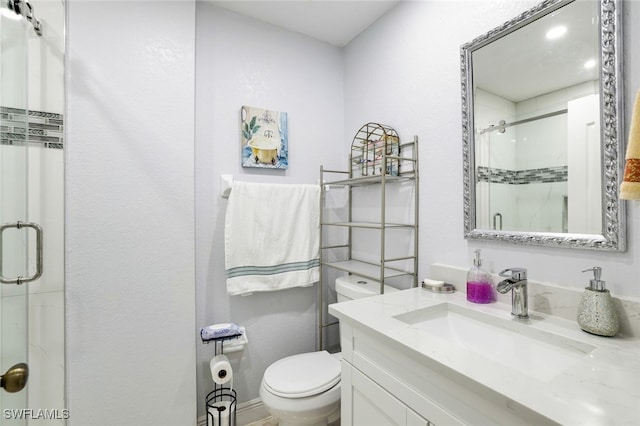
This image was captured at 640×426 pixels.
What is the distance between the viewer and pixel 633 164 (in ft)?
2.49

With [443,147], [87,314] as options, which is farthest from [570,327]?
[87,314]

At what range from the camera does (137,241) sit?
1.36m

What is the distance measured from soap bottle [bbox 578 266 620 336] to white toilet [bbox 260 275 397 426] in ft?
2.68

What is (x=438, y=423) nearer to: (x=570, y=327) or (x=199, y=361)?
(x=570, y=327)

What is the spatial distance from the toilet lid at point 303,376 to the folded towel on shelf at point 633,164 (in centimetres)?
127

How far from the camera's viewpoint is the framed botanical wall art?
172 cm

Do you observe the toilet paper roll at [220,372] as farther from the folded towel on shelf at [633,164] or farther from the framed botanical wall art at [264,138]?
the folded towel on shelf at [633,164]

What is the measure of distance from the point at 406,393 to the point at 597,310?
595 millimetres

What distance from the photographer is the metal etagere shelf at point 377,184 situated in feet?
4.93

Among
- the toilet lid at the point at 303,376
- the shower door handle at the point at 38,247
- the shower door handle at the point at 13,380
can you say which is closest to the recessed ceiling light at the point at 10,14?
the shower door handle at the point at 38,247

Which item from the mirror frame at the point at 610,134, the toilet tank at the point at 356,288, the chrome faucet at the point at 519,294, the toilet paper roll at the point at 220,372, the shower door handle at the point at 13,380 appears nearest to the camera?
the shower door handle at the point at 13,380

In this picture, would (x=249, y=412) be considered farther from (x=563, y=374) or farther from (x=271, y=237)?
(x=563, y=374)

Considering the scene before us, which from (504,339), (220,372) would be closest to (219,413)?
(220,372)

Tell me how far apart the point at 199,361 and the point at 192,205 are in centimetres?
88
